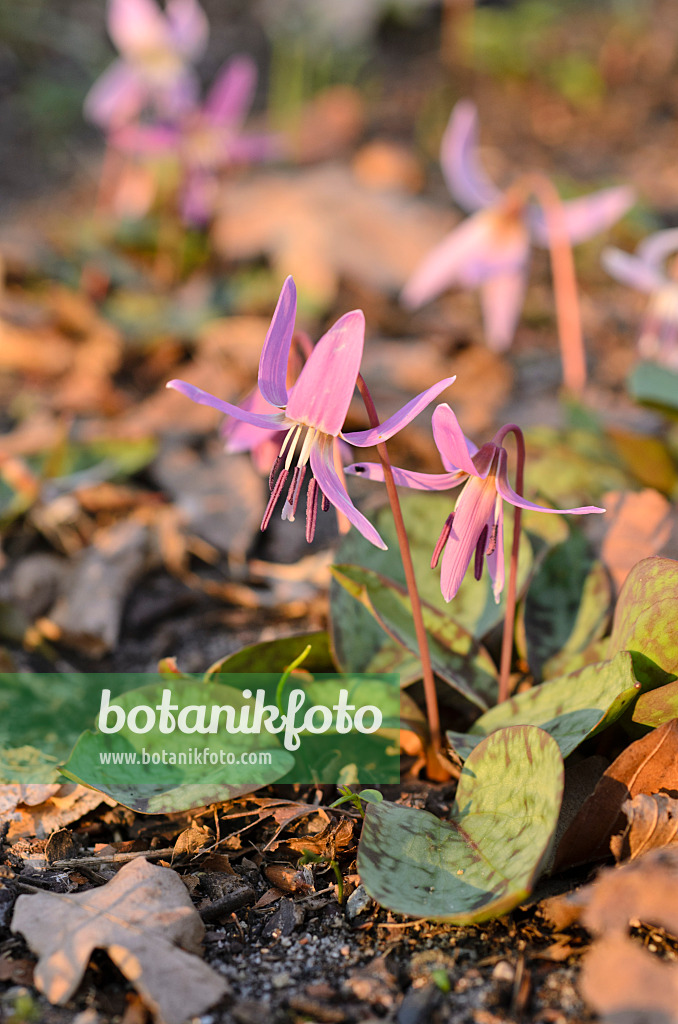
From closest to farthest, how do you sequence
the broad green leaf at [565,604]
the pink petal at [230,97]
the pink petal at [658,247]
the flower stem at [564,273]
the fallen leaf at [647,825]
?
1. the fallen leaf at [647,825]
2. the broad green leaf at [565,604]
3. the pink petal at [658,247]
4. the flower stem at [564,273]
5. the pink petal at [230,97]

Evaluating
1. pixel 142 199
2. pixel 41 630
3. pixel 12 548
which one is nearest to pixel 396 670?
pixel 41 630

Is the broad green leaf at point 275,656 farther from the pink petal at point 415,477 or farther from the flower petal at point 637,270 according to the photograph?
the flower petal at point 637,270

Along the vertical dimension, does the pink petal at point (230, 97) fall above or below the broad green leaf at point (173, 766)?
above

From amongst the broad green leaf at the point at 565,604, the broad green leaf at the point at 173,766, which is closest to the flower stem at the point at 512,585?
the broad green leaf at the point at 565,604

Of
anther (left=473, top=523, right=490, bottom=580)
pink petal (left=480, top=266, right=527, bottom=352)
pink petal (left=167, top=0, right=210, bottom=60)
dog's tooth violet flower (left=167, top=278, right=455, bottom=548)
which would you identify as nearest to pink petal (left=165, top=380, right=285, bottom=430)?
dog's tooth violet flower (left=167, top=278, right=455, bottom=548)

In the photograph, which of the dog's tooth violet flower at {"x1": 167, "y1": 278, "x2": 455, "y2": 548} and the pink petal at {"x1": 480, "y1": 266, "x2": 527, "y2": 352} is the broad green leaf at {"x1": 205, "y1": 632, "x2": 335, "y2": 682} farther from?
the pink petal at {"x1": 480, "y1": 266, "x2": 527, "y2": 352}

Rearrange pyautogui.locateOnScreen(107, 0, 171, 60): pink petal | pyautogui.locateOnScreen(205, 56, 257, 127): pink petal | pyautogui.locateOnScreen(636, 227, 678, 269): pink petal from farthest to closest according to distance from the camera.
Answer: pyautogui.locateOnScreen(107, 0, 171, 60): pink petal < pyautogui.locateOnScreen(205, 56, 257, 127): pink petal < pyautogui.locateOnScreen(636, 227, 678, 269): pink petal

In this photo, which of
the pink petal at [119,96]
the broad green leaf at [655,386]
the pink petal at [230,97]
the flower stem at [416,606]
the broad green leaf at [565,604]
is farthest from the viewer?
the pink petal at [119,96]
